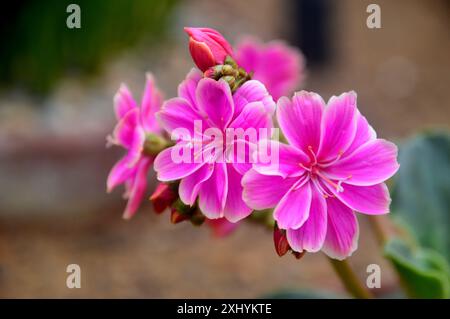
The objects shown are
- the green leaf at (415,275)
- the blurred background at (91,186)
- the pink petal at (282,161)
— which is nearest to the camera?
the pink petal at (282,161)

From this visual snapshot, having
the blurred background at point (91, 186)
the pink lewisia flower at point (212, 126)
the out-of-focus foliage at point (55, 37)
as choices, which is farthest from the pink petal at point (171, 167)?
the out-of-focus foliage at point (55, 37)

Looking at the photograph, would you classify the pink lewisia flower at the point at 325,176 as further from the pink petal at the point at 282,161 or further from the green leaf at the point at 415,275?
the green leaf at the point at 415,275

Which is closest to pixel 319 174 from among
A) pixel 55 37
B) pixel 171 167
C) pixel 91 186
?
pixel 171 167

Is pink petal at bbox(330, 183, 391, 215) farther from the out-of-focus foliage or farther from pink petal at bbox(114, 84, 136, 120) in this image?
the out-of-focus foliage

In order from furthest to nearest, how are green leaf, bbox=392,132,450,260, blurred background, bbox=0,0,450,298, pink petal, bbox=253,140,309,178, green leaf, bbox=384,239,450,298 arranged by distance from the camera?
blurred background, bbox=0,0,450,298 < green leaf, bbox=392,132,450,260 < green leaf, bbox=384,239,450,298 < pink petal, bbox=253,140,309,178

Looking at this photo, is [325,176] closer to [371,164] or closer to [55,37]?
[371,164]

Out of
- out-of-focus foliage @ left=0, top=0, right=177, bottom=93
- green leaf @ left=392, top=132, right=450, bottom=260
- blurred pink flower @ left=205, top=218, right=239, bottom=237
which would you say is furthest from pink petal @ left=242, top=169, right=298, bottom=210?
out-of-focus foliage @ left=0, top=0, right=177, bottom=93
